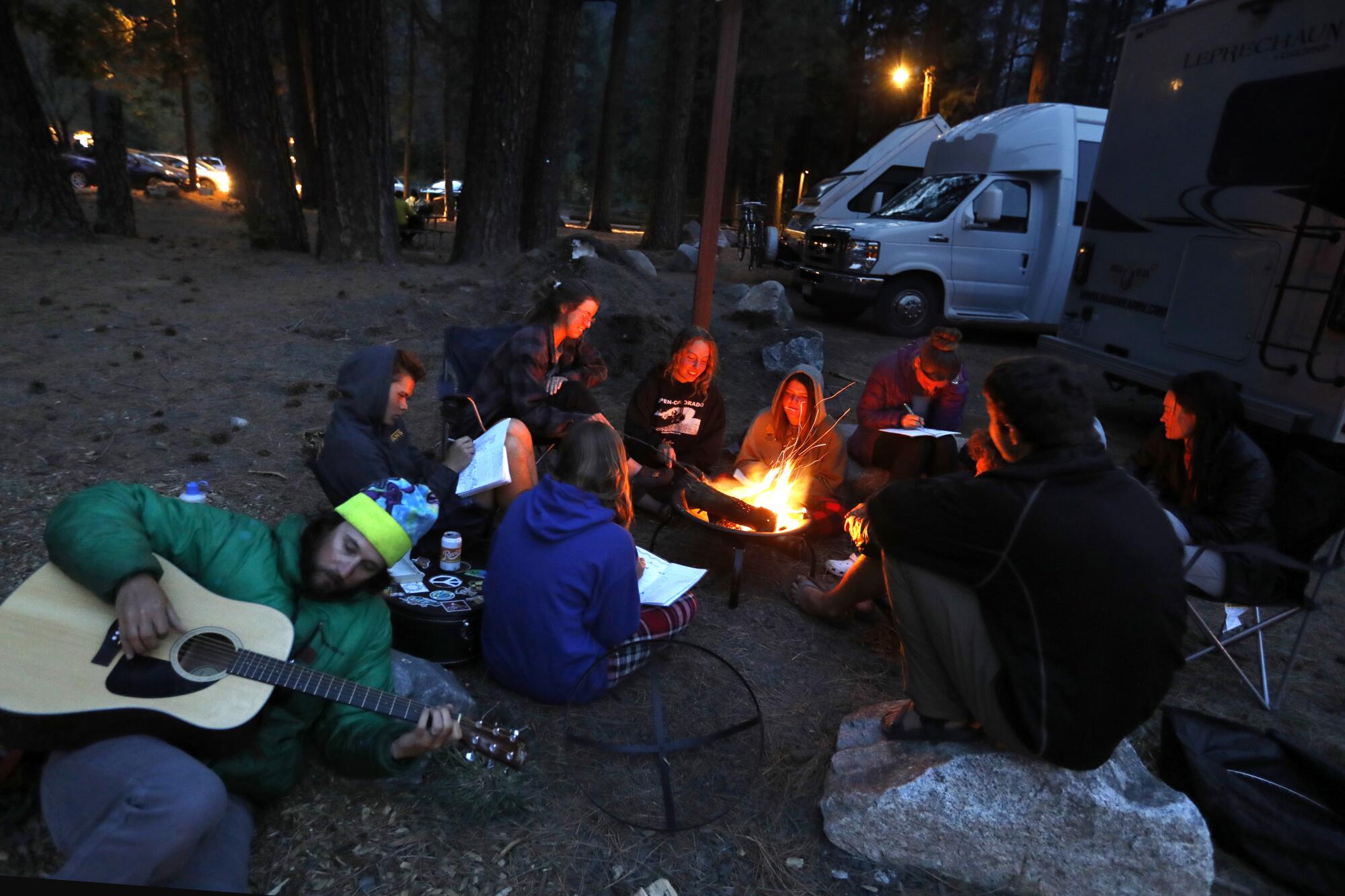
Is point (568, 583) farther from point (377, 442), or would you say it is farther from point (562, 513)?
point (377, 442)

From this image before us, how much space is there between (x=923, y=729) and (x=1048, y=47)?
16818 millimetres

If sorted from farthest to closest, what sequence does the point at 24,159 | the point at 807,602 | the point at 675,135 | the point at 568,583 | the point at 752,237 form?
the point at 752,237 → the point at 675,135 → the point at 24,159 → the point at 807,602 → the point at 568,583

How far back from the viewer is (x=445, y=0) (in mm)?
21047

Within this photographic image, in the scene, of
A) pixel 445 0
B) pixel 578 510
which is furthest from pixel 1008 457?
pixel 445 0

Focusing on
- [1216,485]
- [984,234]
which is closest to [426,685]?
[1216,485]

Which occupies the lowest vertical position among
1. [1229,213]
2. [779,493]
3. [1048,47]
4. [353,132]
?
[779,493]

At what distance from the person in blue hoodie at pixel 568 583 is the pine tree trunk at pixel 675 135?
14.6 meters

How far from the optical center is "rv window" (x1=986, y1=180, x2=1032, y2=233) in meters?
9.94

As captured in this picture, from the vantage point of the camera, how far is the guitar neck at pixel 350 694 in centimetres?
202

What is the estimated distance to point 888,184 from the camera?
14664mm

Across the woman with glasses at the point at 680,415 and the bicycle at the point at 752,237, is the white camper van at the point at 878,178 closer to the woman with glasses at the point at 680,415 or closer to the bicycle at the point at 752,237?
the bicycle at the point at 752,237

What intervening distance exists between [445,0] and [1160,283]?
2093cm

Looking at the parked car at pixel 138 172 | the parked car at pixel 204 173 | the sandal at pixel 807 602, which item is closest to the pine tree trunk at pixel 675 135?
the sandal at pixel 807 602

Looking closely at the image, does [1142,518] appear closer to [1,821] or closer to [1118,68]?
[1,821]
